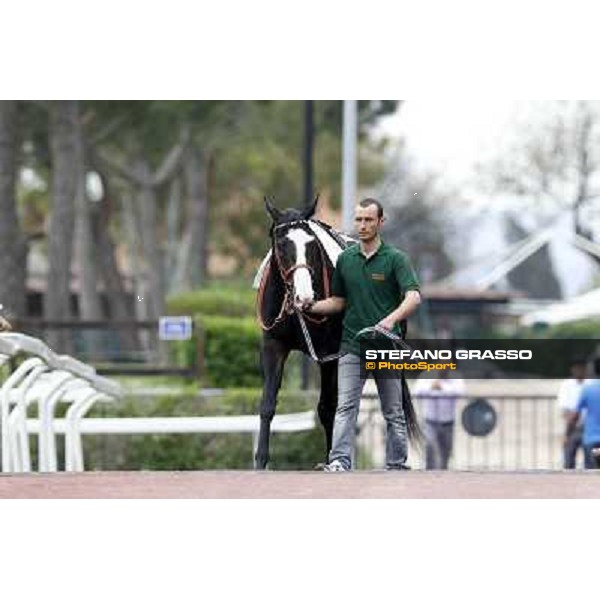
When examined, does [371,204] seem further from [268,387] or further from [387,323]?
[268,387]

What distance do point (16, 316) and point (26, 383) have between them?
17.5m

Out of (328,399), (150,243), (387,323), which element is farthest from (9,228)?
(387,323)

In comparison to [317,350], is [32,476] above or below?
below

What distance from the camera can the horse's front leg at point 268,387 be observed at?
13836mm

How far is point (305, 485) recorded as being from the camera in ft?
43.6

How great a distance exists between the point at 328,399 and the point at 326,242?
134 centimetres

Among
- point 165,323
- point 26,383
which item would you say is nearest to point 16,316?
point 165,323

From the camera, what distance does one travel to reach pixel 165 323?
85.2ft

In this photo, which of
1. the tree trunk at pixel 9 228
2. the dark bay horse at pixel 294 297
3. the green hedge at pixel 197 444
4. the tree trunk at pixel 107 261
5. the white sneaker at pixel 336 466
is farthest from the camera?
the tree trunk at pixel 107 261

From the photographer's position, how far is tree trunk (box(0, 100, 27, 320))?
106 feet

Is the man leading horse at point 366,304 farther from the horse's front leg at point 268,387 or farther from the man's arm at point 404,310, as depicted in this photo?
the horse's front leg at point 268,387

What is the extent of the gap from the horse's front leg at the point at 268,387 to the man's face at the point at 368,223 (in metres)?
1.14

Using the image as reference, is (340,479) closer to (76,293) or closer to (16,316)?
(16,316)

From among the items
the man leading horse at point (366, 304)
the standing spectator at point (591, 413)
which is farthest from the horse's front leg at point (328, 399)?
the standing spectator at point (591, 413)
